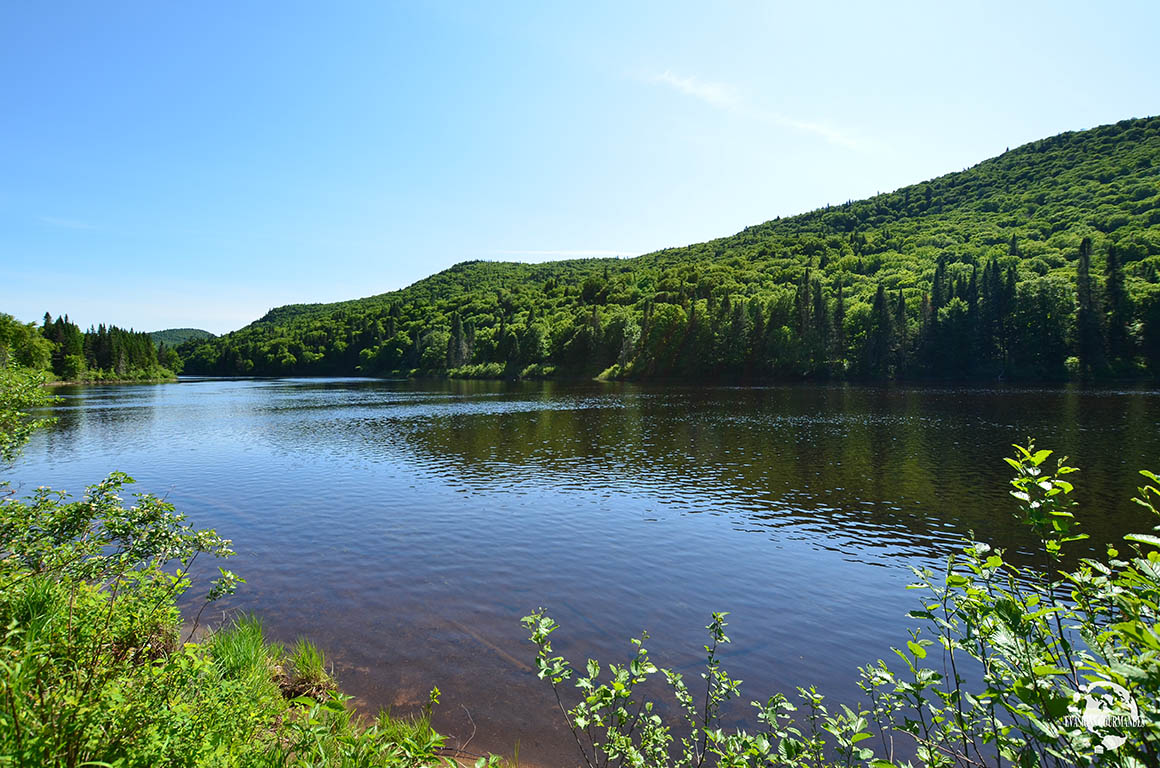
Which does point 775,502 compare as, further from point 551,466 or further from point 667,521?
point 551,466

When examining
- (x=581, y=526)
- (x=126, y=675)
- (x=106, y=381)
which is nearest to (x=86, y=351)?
(x=106, y=381)

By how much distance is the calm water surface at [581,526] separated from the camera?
12180mm

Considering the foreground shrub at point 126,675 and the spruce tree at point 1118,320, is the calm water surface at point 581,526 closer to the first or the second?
the foreground shrub at point 126,675

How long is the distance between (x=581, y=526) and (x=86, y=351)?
191330 mm

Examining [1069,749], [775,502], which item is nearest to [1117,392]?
[775,502]

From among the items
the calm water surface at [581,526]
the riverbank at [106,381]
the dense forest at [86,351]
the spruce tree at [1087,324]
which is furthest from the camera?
the riverbank at [106,381]

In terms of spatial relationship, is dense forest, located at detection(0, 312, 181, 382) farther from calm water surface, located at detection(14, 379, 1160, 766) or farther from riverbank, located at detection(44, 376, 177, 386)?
calm water surface, located at detection(14, 379, 1160, 766)

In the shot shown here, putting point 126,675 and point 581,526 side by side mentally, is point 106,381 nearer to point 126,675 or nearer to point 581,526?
point 581,526

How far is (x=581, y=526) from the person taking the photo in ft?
72.6

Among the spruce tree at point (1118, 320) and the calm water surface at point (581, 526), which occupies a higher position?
the spruce tree at point (1118, 320)

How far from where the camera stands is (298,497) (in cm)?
2723

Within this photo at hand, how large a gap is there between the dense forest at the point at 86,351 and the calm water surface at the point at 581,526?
9126cm

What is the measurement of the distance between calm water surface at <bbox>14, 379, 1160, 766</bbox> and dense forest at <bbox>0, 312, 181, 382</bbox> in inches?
3593

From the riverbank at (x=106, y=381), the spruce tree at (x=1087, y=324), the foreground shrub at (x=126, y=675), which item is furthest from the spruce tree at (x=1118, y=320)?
the riverbank at (x=106, y=381)
